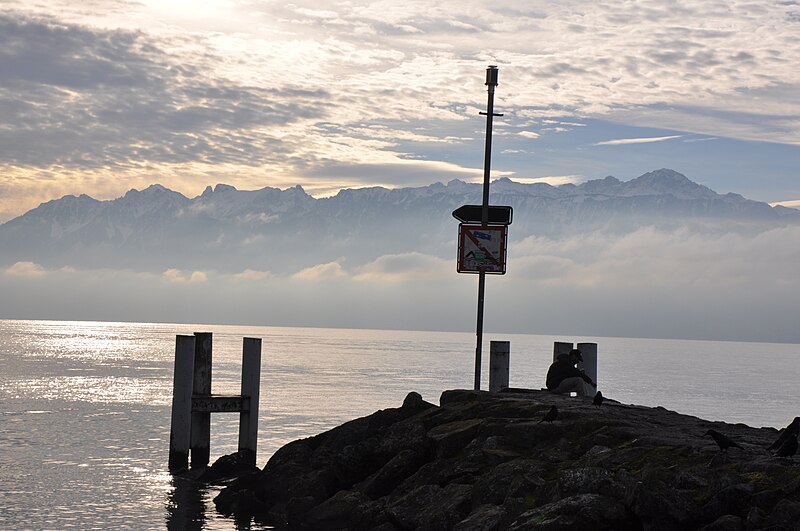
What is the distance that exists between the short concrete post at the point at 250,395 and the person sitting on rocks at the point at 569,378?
27.1 ft

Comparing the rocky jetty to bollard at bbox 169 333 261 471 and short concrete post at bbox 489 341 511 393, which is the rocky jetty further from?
bollard at bbox 169 333 261 471

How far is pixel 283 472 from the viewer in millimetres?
23438

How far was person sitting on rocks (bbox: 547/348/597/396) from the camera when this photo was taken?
2392 centimetres

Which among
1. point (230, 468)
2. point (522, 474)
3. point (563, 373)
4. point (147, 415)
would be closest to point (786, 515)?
point (522, 474)

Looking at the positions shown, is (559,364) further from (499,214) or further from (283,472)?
(283,472)

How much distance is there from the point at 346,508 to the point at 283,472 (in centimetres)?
405

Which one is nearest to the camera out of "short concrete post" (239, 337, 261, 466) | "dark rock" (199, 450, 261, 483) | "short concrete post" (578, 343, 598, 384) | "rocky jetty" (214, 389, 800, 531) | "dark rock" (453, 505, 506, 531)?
"rocky jetty" (214, 389, 800, 531)

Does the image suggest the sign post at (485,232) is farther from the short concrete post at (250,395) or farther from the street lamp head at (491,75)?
the short concrete post at (250,395)

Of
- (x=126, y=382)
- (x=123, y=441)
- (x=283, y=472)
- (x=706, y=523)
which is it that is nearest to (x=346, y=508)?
(x=283, y=472)

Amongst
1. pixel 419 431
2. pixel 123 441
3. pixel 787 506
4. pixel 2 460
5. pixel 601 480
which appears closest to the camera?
pixel 787 506

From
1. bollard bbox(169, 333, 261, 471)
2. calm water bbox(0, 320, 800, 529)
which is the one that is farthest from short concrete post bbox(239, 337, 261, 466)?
calm water bbox(0, 320, 800, 529)

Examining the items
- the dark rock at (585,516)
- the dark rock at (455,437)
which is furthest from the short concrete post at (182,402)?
the dark rock at (585,516)

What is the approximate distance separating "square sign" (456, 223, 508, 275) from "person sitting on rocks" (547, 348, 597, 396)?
8.84ft

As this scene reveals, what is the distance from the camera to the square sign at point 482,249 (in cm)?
2481
